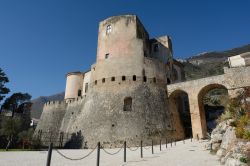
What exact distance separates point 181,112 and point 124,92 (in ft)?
32.8

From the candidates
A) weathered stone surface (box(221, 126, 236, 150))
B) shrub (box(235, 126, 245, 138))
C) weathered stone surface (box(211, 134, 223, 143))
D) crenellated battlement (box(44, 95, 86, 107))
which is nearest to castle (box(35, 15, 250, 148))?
crenellated battlement (box(44, 95, 86, 107))

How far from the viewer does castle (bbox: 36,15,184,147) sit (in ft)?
76.4

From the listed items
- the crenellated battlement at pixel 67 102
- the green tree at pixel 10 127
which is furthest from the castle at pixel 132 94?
the green tree at pixel 10 127

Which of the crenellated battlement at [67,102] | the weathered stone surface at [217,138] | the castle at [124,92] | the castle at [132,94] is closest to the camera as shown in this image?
the weathered stone surface at [217,138]

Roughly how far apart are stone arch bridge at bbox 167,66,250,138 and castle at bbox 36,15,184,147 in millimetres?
2285

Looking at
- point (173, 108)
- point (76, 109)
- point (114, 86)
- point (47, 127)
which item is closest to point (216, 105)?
point (173, 108)

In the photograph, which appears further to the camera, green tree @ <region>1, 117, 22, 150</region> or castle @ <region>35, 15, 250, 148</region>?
green tree @ <region>1, 117, 22, 150</region>

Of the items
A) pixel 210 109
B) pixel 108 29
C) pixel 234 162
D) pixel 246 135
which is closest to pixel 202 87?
pixel 210 109

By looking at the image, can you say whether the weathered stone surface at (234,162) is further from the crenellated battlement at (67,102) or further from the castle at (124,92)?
the crenellated battlement at (67,102)

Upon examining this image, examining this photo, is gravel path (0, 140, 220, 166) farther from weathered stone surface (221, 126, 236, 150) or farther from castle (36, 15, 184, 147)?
castle (36, 15, 184, 147)

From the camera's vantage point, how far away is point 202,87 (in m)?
24.5

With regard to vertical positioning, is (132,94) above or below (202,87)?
below

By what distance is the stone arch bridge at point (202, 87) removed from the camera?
71.4 ft

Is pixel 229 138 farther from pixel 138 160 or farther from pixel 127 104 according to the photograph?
pixel 127 104
